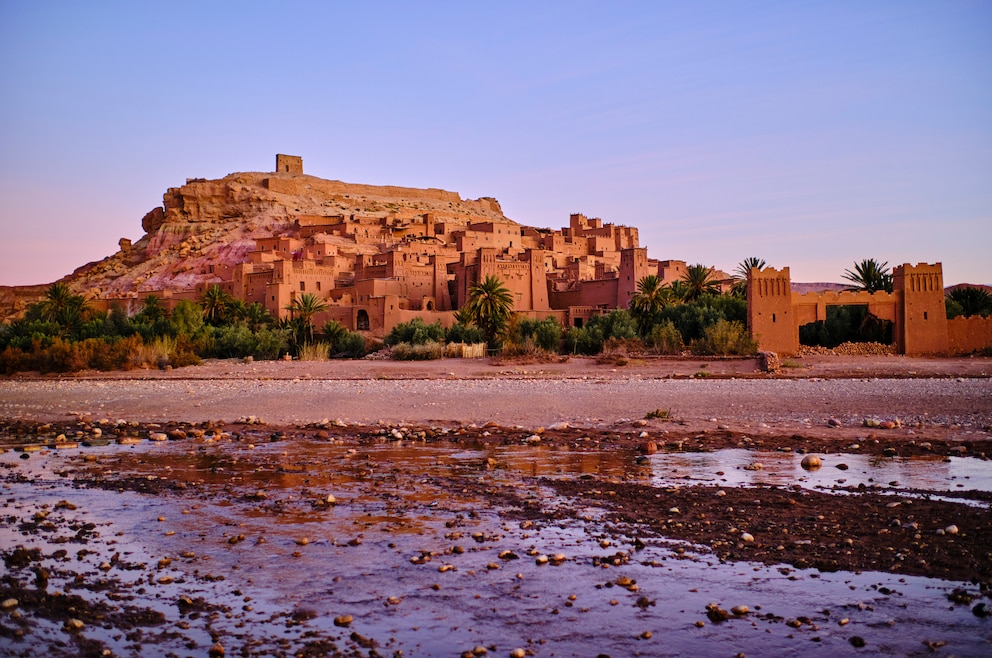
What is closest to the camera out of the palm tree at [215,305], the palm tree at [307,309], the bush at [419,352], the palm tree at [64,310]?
the bush at [419,352]

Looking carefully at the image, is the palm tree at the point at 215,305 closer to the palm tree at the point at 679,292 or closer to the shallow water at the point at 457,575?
the palm tree at the point at 679,292

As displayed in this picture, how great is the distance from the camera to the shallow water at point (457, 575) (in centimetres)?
535

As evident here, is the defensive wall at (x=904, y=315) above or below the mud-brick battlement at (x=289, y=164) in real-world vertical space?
below

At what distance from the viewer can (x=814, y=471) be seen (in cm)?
1020

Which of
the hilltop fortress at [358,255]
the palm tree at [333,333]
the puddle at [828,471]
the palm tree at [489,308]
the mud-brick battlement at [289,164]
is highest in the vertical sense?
the mud-brick battlement at [289,164]

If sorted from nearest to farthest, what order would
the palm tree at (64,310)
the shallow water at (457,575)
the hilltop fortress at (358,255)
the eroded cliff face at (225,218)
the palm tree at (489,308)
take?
1. the shallow water at (457,575)
2. the palm tree at (489,308)
3. the palm tree at (64,310)
4. the hilltop fortress at (358,255)
5. the eroded cliff face at (225,218)

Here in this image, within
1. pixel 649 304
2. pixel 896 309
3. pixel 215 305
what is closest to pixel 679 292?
pixel 649 304

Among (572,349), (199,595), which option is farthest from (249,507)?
(572,349)

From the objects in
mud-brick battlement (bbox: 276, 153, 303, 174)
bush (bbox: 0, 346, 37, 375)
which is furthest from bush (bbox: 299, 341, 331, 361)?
mud-brick battlement (bbox: 276, 153, 303, 174)

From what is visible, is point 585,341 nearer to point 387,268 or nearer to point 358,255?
point 387,268

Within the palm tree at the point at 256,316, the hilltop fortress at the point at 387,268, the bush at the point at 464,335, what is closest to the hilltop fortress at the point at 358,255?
the hilltop fortress at the point at 387,268

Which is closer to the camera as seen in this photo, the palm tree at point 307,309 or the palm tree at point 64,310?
the palm tree at point 307,309

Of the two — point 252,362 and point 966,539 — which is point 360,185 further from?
point 966,539

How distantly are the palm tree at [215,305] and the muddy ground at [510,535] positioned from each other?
33935mm
